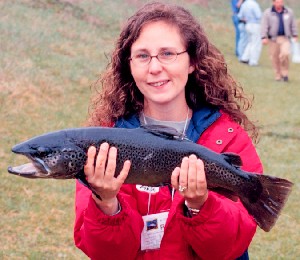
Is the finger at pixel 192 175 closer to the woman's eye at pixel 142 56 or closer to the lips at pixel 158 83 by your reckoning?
the lips at pixel 158 83

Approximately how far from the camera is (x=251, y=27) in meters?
22.2

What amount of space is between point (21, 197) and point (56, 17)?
13.5m

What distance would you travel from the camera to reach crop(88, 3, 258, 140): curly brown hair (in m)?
3.73

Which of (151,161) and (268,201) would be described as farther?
(268,201)

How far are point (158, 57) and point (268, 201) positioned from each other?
93 cm

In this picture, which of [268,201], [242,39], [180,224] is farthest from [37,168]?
[242,39]

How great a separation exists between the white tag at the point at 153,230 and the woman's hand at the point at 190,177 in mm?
416

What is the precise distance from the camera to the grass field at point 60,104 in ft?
23.4

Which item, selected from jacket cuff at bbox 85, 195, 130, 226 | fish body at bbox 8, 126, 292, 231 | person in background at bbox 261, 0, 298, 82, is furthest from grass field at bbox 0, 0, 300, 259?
fish body at bbox 8, 126, 292, 231

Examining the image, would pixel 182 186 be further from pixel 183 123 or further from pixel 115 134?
pixel 183 123

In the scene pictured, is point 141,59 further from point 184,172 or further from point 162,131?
point 184,172

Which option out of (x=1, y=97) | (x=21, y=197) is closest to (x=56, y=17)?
(x=1, y=97)

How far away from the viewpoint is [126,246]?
3.38 metres

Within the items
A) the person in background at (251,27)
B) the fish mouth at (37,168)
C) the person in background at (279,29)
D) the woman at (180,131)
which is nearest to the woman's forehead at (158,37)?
the woman at (180,131)
